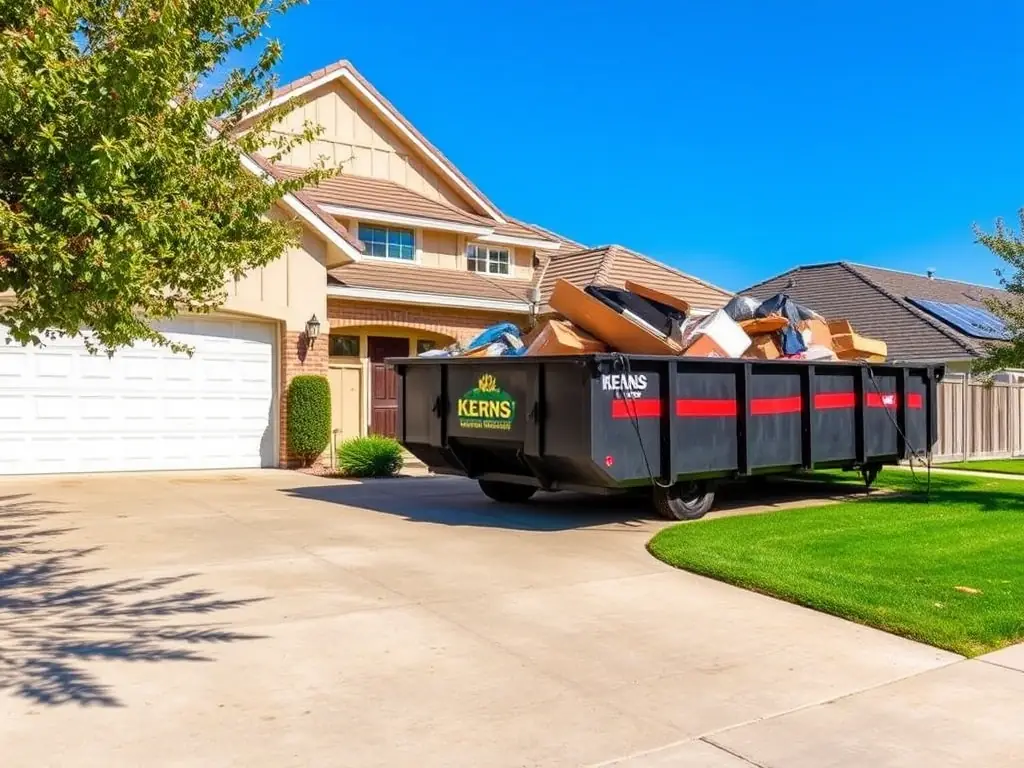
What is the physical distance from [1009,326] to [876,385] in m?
2.16

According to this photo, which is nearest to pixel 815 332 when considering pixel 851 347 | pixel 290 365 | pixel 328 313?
pixel 851 347

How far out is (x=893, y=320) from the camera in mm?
29609

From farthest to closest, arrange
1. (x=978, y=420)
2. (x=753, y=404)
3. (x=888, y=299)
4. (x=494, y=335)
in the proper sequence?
(x=888, y=299) < (x=978, y=420) < (x=494, y=335) < (x=753, y=404)

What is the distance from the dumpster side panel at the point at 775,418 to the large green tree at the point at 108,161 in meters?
5.78

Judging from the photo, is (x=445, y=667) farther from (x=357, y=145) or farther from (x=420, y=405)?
(x=357, y=145)

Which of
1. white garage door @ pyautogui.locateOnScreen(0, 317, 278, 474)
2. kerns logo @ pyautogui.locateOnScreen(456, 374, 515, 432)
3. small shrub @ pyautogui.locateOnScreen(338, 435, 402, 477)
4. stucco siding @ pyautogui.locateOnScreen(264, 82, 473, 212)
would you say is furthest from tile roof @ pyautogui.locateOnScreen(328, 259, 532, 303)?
kerns logo @ pyautogui.locateOnScreen(456, 374, 515, 432)

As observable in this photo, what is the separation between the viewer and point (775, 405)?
1046 centimetres

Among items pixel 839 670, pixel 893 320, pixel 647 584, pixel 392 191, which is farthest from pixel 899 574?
pixel 893 320

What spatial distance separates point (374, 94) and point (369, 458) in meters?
9.69

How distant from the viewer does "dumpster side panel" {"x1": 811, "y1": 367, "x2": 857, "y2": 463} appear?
1094 cm

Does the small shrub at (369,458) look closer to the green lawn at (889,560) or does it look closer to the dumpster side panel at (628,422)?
the green lawn at (889,560)

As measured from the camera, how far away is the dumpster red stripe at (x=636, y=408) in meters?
8.94

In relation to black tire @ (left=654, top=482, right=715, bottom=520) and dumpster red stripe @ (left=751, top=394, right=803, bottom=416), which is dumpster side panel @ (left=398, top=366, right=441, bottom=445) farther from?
dumpster red stripe @ (left=751, top=394, right=803, bottom=416)

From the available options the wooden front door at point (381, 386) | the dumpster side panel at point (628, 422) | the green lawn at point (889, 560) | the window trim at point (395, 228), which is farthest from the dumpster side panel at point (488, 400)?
the window trim at point (395, 228)
